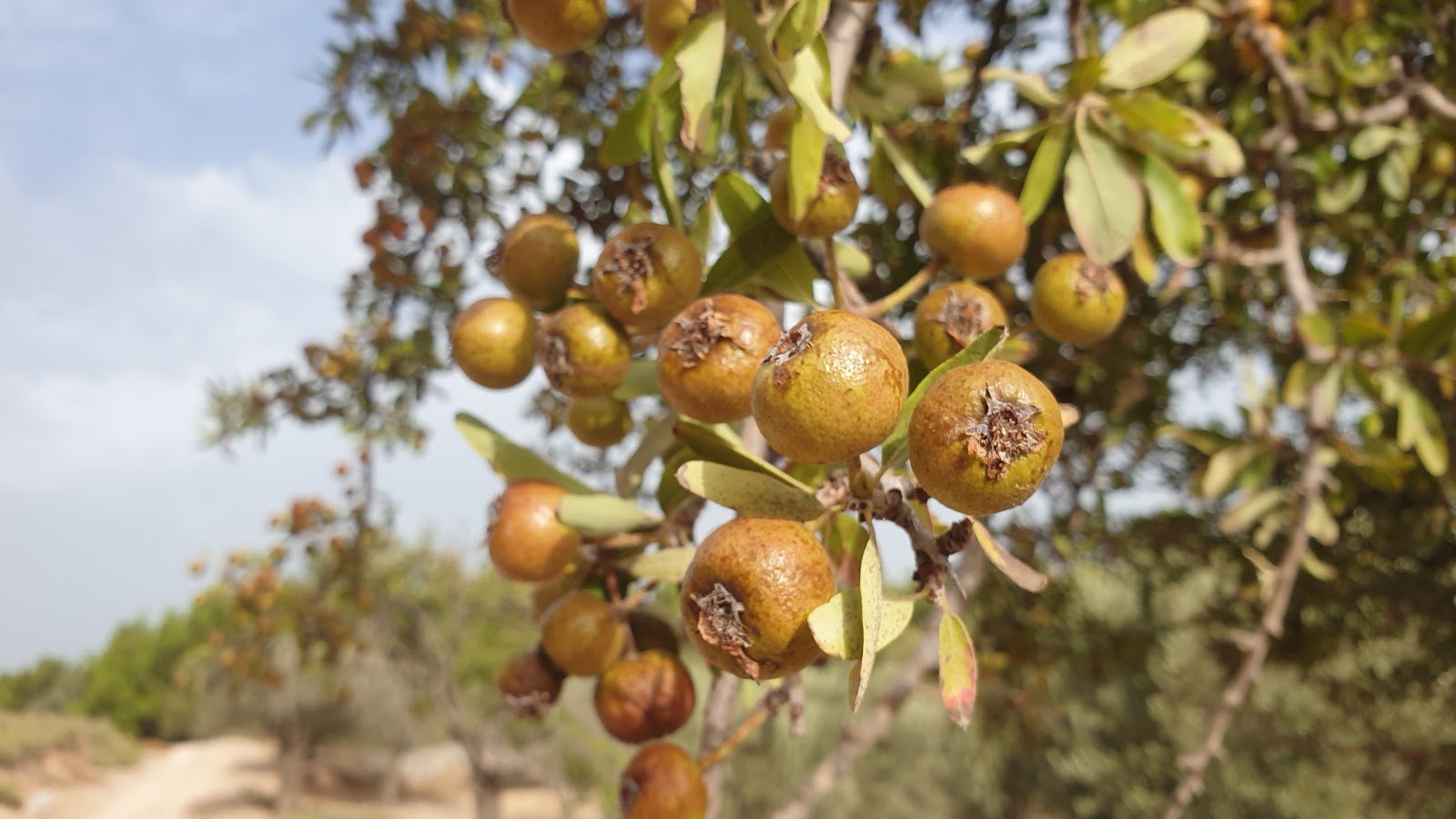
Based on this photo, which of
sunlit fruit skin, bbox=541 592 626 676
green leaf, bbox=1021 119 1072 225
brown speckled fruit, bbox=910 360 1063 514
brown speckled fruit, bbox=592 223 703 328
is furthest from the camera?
green leaf, bbox=1021 119 1072 225

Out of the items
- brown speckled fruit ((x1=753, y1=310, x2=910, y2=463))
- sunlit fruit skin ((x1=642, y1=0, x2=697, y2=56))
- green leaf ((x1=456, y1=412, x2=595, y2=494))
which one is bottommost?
green leaf ((x1=456, y1=412, x2=595, y2=494))

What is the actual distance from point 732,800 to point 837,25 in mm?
12325

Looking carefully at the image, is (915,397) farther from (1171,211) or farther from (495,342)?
(1171,211)

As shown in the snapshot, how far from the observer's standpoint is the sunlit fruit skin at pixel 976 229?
132cm

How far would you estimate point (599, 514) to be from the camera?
1183mm

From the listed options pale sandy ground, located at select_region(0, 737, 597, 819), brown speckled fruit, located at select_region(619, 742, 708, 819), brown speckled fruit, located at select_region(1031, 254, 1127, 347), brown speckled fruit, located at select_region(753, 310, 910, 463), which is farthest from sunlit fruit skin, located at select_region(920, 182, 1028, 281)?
pale sandy ground, located at select_region(0, 737, 597, 819)

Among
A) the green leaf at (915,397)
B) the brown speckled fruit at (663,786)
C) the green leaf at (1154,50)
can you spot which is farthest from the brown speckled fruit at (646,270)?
the green leaf at (1154,50)

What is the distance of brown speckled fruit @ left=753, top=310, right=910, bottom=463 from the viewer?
2.59ft

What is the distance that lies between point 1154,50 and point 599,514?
54.1 inches

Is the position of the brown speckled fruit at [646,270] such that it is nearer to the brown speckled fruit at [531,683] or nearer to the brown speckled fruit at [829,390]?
the brown speckled fruit at [829,390]

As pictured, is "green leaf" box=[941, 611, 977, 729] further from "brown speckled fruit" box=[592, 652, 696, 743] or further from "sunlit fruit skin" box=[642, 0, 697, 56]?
"sunlit fruit skin" box=[642, 0, 697, 56]

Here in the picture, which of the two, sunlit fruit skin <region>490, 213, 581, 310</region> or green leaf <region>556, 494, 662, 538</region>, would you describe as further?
sunlit fruit skin <region>490, 213, 581, 310</region>

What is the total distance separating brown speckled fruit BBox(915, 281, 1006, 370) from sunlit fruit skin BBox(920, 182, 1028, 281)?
13cm

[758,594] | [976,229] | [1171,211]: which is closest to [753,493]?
[758,594]
